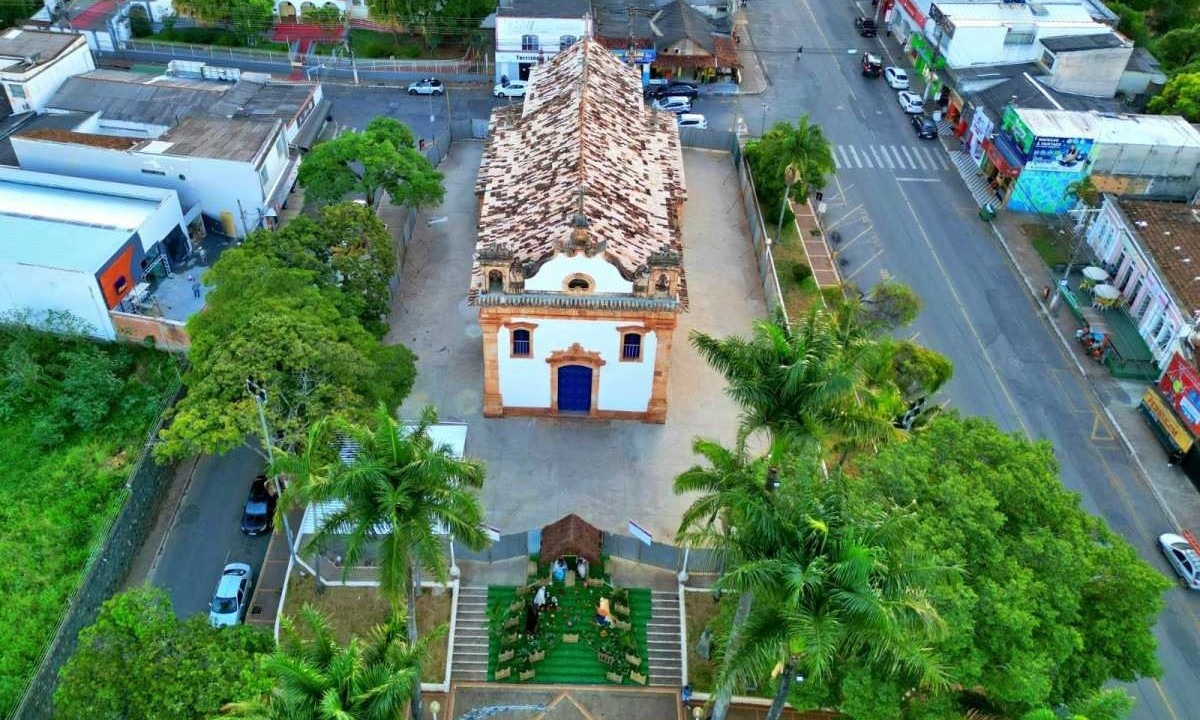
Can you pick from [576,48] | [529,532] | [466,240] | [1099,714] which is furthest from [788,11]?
[1099,714]

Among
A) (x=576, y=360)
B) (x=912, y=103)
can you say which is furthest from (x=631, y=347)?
(x=912, y=103)

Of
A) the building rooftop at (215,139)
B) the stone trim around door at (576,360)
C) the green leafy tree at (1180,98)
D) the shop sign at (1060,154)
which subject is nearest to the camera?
the stone trim around door at (576,360)

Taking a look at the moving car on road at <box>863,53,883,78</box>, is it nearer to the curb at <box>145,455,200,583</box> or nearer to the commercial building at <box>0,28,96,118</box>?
the curb at <box>145,455,200,583</box>

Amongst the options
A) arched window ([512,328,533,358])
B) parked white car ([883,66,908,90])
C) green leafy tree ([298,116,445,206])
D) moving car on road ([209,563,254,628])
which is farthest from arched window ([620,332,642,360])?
parked white car ([883,66,908,90])

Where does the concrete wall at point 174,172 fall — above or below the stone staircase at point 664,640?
above

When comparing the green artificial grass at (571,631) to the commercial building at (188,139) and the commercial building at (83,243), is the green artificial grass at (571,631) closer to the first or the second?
the commercial building at (83,243)

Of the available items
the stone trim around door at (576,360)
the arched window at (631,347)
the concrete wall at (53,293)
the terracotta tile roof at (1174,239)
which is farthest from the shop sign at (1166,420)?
the concrete wall at (53,293)
